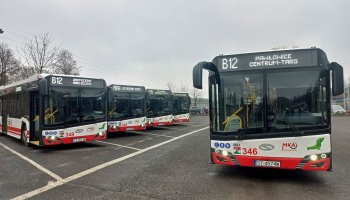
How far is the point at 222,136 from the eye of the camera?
21.4ft

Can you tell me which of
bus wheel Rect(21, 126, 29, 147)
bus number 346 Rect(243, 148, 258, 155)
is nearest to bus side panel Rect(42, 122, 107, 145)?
bus wheel Rect(21, 126, 29, 147)

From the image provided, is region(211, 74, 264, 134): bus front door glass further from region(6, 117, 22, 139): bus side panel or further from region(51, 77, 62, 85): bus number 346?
region(6, 117, 22, 139): bus side panel

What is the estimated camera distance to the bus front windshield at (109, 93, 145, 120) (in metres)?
16.3

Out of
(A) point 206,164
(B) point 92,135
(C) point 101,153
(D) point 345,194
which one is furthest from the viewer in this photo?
(B) point 92,135

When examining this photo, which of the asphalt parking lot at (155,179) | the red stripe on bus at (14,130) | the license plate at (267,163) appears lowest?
the asphalt parking lot at (155,179)

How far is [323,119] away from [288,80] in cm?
107

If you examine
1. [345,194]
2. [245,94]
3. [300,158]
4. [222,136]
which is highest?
[245,94]

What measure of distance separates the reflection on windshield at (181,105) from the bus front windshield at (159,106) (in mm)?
1345

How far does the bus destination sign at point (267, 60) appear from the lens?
6254mm

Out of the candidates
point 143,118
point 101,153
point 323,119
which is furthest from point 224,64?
point 143,118

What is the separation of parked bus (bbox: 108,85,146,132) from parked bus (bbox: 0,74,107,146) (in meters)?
3.62

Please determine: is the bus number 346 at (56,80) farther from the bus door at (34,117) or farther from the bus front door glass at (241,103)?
the bus front door glass at (241,103)

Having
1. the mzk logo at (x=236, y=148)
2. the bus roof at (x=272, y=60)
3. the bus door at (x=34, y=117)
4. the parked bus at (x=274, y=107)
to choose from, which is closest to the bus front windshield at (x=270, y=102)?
the parked bus at (x=274, y=107)

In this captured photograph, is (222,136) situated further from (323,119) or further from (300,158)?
(323,119)
